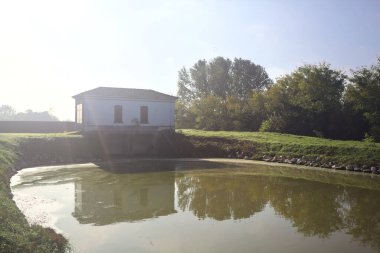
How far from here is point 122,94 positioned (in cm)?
3180

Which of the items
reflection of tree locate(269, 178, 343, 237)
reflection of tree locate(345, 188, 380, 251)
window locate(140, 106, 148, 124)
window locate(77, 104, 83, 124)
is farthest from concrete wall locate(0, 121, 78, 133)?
reflection of tree locate(345, 188, 380, 251)

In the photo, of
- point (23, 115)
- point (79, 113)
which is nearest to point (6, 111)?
point (23, 115)

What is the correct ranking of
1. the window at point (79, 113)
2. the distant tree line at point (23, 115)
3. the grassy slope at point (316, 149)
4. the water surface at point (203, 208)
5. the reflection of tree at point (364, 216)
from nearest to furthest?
1. the water surface at point (203, 208)
2. the reflection of tree at point (364, 216)
3. the grassy slope at point (316, 149)
4. the window at point (79, 113)
5. the distant tree line at point (23, 115)

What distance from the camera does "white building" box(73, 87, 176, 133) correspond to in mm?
30312

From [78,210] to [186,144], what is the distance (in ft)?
59.4

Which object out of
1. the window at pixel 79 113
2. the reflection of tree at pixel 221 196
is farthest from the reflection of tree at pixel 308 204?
the window at pixel 79 113

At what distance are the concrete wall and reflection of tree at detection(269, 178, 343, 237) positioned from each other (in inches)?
1247

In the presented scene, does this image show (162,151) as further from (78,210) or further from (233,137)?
(78,210)

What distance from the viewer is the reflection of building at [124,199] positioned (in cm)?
1277

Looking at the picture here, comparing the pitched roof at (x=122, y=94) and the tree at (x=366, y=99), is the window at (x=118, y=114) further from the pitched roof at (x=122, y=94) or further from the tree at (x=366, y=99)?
the tree at (x=366, y=99)

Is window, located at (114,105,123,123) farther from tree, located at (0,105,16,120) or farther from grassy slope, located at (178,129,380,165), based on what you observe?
tree, located at (0,105,16,120)

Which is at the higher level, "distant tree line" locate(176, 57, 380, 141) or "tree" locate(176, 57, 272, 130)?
"tree" locate(176, 57, 272, 130)

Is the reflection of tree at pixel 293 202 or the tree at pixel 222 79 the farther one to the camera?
the tree at pixel 222 79

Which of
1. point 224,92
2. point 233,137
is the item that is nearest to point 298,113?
point 233,137
